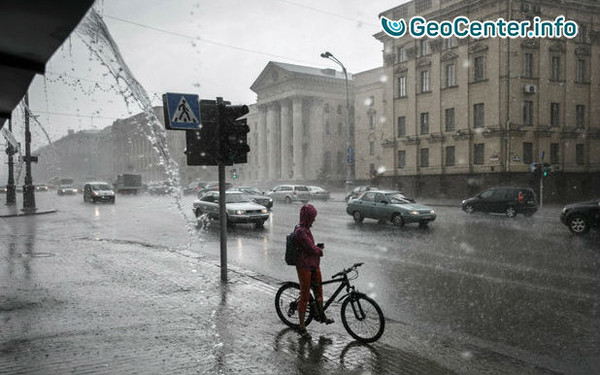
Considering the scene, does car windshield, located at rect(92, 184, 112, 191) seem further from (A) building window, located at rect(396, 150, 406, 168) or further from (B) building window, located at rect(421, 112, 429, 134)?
(B) building window, located at rect(421, 112, 429, 134)

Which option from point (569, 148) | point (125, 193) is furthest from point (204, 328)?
point (125, 193)

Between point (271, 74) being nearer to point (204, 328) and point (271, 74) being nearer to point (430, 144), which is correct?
point (430, 144)

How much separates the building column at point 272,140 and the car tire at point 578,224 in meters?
65.1

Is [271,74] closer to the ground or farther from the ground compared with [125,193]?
farther from the ground

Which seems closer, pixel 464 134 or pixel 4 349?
pixel 4 349

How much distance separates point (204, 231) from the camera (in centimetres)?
1872

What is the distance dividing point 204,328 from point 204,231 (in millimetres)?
12750

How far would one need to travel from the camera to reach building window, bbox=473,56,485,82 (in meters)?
38.5

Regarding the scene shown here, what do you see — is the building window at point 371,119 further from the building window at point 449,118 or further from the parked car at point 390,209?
the parked car at point 390,209

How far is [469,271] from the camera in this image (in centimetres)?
1008

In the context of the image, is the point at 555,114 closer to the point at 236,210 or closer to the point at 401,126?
the point at 401,126

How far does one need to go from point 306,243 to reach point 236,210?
44.5 feet

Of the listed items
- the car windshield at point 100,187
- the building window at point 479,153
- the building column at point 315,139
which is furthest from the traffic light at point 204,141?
the building column at point 315,139

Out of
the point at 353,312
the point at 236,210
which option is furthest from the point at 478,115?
the point at 353,312
